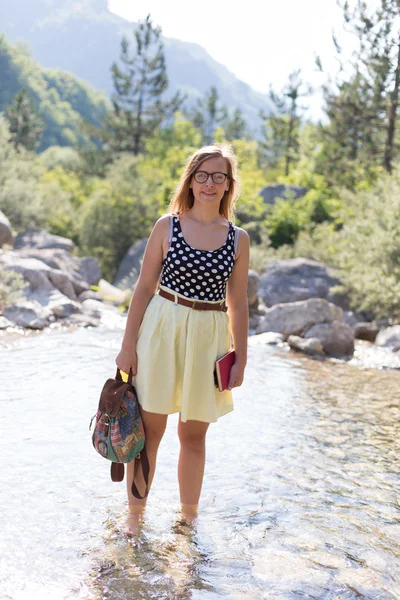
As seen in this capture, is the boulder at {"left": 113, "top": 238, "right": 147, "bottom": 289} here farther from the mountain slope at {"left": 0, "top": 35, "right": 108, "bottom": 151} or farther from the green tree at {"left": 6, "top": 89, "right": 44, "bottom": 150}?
the mountain slope at {"left": 0, "top": 35, "right": 108, "bottom": 151}

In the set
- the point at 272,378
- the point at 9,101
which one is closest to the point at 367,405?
the point at 272,378

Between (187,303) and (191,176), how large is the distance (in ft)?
2.22

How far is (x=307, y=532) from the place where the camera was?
13.0 feet

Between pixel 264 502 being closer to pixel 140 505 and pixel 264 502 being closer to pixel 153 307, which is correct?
pixel 140 505

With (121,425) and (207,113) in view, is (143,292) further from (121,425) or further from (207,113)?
(207,113)

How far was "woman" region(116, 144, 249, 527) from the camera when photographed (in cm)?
341

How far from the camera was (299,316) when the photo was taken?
12938mm

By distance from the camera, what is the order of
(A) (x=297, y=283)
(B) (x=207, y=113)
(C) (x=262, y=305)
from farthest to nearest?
(B) (x=207, y=113) → (A) (x=297, y=283) → (C) (x=262, y=305)

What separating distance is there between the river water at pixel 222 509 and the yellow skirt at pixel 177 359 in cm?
79

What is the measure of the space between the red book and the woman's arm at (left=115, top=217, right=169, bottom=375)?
0.43 metres

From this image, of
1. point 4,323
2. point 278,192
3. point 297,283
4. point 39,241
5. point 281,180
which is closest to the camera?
point 4,323

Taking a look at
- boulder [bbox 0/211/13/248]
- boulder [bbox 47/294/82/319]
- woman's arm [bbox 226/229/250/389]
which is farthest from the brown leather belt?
boulder [bbox 0/211/13/248]

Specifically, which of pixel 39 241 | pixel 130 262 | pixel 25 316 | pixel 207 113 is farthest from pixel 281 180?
pixel 207 113

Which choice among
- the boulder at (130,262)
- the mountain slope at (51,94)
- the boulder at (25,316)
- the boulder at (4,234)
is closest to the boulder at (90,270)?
the boulder at (130,262)
